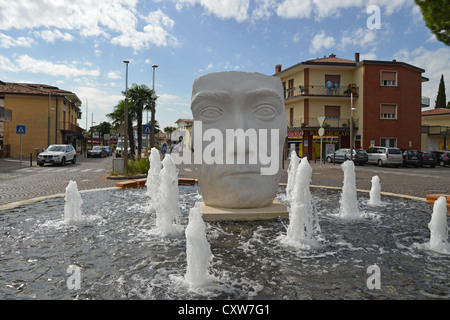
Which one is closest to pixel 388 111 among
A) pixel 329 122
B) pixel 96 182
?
pixel 329 122

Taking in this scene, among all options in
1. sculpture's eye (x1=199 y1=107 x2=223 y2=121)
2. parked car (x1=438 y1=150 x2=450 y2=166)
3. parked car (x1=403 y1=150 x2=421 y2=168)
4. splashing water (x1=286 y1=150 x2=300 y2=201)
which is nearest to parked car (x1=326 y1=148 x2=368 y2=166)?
parked car (x1=403 y1=150 x2=421 y2=168)

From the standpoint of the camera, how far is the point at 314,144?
109 ft

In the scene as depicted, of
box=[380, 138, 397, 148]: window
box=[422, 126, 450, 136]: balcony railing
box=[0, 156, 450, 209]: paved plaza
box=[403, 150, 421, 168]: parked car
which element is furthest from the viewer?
box=[422, 126, 450, 136]: balcony railing

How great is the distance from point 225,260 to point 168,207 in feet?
6.23

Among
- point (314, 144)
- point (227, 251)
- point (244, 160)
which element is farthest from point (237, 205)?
point (314, 144)

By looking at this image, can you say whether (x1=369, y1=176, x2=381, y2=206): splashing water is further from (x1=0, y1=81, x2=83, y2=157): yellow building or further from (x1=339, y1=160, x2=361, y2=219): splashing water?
(x1=0, y1=81, x2=83, y2=157): yellow building

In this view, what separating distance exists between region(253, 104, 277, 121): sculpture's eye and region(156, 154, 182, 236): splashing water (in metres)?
1.82

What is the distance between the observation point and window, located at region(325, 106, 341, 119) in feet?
109

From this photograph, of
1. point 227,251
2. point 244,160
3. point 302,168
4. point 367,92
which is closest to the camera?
point 227,251

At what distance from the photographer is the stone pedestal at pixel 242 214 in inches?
219

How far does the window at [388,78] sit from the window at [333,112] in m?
4.74

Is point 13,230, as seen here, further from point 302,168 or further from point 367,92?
point 367,92

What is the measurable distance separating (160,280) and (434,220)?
11.6ft

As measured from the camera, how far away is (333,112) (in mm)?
33500
